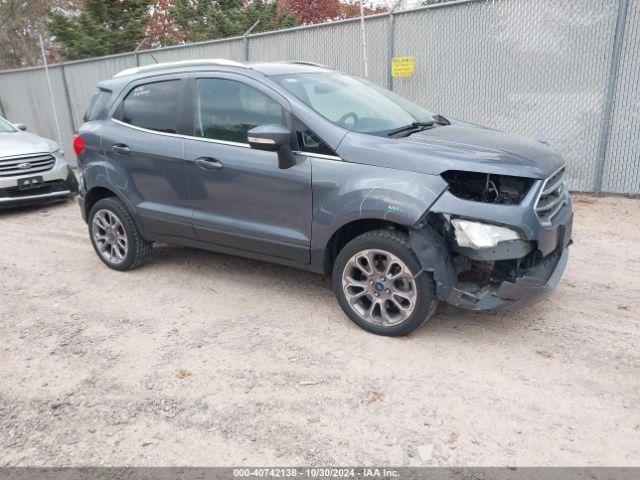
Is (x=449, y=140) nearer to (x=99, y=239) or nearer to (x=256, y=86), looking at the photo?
(x=256, y=86)

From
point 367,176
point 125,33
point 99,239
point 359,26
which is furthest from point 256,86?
point 125,33

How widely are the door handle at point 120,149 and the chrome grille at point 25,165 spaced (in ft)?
12.3

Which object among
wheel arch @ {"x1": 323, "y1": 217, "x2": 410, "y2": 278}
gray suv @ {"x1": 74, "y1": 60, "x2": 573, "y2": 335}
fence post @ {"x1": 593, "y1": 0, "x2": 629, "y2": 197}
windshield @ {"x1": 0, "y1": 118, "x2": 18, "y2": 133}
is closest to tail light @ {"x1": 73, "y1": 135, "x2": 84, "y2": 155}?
gray suv @ {"x1": 74, "y1": 60, "x2": 573, "y2": 335}

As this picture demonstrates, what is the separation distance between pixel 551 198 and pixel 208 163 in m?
2.65

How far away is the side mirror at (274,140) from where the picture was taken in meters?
3.81

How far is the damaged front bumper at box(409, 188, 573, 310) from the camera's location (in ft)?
11.0

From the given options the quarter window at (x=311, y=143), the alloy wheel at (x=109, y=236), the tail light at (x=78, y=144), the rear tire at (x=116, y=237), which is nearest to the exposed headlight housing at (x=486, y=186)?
the quarter window at (x=311, y=143)

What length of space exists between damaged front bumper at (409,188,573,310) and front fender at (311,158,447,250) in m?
0.12

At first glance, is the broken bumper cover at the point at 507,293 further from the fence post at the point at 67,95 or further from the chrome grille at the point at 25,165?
the fence post at the point at 67,95

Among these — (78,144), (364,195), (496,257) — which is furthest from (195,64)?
(496,257)

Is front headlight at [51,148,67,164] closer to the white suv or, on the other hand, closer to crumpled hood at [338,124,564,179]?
the white suv

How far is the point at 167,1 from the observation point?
24.4 m

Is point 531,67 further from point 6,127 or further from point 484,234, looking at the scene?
point 6,127

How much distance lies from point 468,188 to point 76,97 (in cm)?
1210
